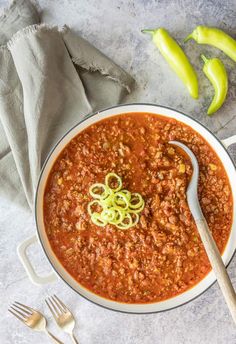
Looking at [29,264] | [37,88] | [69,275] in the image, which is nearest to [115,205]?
[69,275]

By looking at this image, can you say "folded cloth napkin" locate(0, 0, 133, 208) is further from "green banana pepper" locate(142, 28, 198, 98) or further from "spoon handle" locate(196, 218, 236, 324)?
"spoon handle" locate(196, 218, 236, 324)

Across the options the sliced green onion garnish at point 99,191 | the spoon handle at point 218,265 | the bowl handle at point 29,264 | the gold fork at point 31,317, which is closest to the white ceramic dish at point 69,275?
the bowl handle at point 29,264

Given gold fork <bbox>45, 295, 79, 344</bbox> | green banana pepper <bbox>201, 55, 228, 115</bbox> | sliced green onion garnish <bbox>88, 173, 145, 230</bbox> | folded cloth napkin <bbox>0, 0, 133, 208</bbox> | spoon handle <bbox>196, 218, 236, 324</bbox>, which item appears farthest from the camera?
gold fork <bbox>45, 295, 79, 344</bbox>

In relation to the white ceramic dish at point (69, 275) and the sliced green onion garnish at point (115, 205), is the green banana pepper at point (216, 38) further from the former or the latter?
the sliced green onion garnish at point (115, 205)

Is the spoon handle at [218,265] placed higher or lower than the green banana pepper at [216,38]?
lower

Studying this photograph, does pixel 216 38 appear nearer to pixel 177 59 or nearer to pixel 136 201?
pixel 177 59

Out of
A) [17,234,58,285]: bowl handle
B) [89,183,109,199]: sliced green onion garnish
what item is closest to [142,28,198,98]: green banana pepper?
[89,183,109,199]: sliced green onion garnish

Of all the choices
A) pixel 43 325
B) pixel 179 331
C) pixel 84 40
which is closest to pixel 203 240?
pixel 179 331
